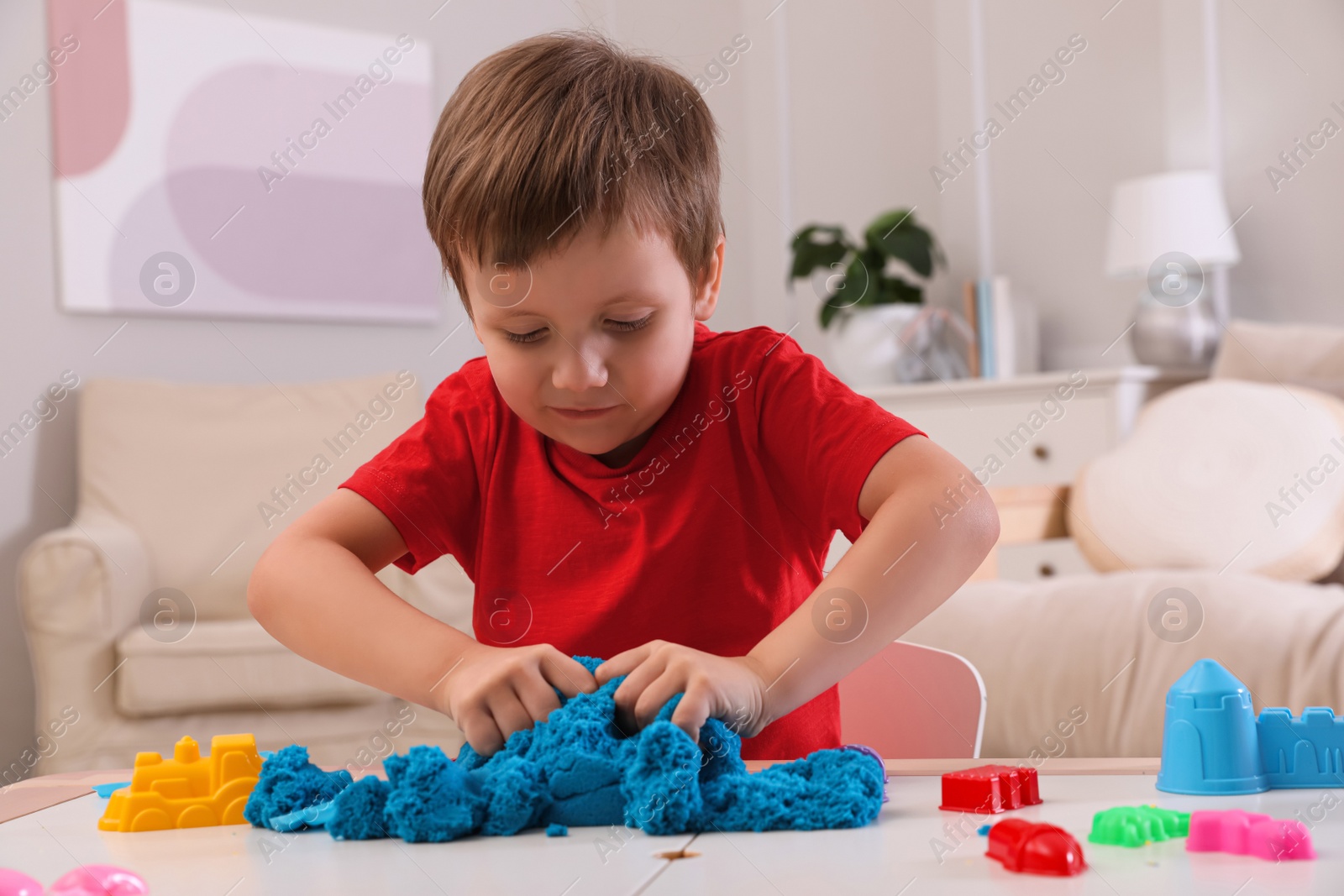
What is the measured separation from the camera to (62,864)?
1.58 ft

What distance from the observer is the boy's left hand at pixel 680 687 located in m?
0.53

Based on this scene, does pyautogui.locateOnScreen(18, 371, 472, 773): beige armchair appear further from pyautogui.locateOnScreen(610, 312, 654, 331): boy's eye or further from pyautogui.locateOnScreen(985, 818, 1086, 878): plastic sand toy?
pyautogui.locateOnScreen(985, 818, 1086, 878): plastic sand toy

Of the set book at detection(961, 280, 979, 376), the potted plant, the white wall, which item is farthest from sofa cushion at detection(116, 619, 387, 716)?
book at detection(961, 280, 979, 376)

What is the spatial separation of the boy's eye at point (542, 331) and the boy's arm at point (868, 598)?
168mm

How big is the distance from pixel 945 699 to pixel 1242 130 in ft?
7.99

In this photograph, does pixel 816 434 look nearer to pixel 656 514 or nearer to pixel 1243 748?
pixel 656 514

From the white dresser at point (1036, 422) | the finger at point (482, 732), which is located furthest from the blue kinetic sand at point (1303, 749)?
the white dresser at point (1036, 422)

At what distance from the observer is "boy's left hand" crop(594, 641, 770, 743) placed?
534mm

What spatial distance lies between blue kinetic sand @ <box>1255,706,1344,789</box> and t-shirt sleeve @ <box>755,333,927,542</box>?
26 centimetres

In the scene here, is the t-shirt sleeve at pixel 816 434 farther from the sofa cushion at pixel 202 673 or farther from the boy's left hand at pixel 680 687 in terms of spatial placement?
the sofa cushion at pixel 202 673

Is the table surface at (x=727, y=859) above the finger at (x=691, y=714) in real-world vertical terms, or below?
below

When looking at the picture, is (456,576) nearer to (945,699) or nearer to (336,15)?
(336,15)

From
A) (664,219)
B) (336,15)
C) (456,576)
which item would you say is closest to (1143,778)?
→ (664,219)

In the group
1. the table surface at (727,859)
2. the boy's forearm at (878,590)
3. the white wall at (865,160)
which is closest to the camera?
the table surface at (727,859)
